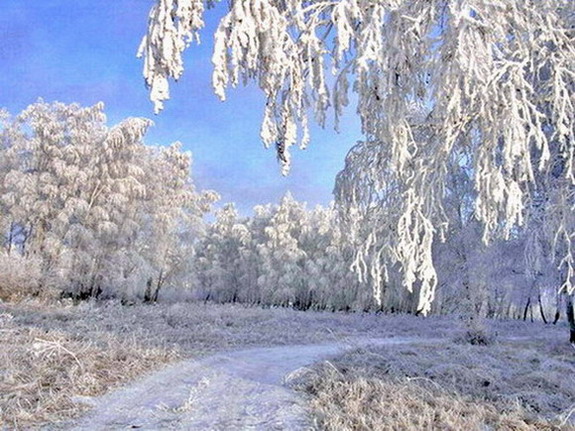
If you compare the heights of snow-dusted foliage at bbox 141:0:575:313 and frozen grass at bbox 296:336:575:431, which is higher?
snow-dusted foliage at bbox 141:0:575:313

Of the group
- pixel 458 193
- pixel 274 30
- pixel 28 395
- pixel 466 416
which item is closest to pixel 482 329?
pixel 458 193

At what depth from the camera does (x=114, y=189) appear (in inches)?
1107

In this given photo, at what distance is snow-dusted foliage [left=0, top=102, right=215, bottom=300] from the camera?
26.6 m

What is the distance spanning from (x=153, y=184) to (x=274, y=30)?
1122 inches

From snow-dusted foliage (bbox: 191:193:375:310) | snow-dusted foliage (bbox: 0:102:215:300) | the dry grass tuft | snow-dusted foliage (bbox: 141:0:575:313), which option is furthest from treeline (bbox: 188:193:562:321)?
snow-dusted foliage (bbox: 141:0:575:313)

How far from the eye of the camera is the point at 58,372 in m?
8.58

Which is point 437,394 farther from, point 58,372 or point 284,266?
point 284,266

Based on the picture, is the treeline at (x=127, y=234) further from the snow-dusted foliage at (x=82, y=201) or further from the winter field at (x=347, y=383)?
the winter field at (x=347, y=383)

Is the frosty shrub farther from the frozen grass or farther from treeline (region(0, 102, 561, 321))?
the frozen grass

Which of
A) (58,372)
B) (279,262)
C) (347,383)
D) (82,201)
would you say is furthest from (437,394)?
(279,262)

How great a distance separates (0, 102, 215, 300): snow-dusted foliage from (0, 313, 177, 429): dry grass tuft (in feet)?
52.2

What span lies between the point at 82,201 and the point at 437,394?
22.9 metres

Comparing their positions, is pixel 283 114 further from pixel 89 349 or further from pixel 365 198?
pixel 89 349

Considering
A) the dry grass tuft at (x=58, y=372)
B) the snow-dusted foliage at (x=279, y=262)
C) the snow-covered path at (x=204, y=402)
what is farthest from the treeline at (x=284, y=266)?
the dry grass tuft at (x=58, y=372)
